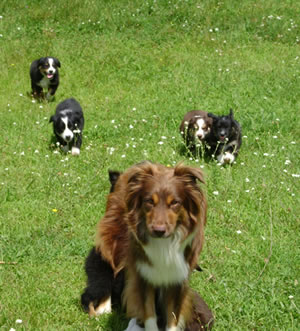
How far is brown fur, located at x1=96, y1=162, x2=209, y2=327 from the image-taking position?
11.5 feet

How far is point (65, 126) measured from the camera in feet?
26.5

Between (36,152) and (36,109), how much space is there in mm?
2328

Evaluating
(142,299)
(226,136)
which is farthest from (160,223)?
(226,136)

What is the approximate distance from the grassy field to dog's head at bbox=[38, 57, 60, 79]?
0.51 m

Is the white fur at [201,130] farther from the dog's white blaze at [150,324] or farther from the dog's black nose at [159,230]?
the dog's black nose at [159,230]

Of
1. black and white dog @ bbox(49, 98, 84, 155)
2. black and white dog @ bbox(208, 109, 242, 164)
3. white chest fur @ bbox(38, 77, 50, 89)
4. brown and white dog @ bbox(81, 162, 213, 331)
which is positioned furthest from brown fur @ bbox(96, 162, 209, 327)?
white chest fur @ bbox(38, 77, 50, 89)

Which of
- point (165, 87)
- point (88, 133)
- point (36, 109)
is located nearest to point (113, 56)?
point (165, 87)

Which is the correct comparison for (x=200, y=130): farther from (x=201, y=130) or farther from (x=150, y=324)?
(x=150, y=324)

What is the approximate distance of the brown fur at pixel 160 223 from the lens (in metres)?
3.50

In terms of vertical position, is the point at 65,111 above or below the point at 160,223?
below

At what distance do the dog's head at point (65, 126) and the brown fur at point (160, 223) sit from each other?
405 cm

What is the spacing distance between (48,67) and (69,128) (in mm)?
2726

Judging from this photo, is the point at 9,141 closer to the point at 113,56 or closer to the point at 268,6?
the point at 113,56

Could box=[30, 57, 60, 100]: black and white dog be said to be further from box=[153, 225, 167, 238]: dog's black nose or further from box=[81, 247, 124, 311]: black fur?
box=[153, 225, 167, 238]: dog's black nose
